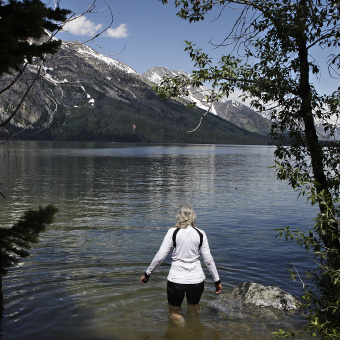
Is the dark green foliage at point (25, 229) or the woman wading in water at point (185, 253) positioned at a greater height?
the dark green foliage at point (25, 229)

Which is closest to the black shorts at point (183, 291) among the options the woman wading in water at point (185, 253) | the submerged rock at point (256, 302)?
the woman wading in water at point (185, 253)

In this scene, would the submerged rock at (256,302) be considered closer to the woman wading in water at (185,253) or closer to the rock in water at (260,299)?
the rock in water at (260,299)

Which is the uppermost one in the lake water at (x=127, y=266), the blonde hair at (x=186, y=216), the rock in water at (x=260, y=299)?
the blonde hair at (x=186, y=216)

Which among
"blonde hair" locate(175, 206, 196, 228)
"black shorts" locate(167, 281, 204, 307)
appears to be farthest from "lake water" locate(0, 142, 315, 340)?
"blonde hair" locate(175, 206, 196, 228)

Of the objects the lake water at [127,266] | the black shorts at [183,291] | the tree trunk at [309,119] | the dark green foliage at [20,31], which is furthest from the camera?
the lake water at [127,266]

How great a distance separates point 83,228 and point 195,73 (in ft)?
54.3

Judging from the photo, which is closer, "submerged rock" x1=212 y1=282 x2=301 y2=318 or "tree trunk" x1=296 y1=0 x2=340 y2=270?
"tree trunk" x1=296 y1=0 x2=340 y2=270

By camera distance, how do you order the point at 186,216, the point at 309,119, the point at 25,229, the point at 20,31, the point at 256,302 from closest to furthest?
the point at 20,31 < the point at 25,229 < the point at 186,216 < the point at 309,119 < the point at 256,302

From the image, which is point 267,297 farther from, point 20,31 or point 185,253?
point 20,31

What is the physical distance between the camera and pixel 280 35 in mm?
10102

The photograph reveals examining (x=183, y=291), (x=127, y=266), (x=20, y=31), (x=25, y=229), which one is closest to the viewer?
(x=20, y=31)

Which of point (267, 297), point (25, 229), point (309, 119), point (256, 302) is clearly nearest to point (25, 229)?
point (25, 229)

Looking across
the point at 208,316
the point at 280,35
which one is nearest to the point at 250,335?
the point at 208,316

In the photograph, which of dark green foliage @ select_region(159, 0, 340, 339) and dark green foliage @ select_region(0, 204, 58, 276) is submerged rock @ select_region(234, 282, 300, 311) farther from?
dark green foliage @ select_region(0, 204, 58, 276)
